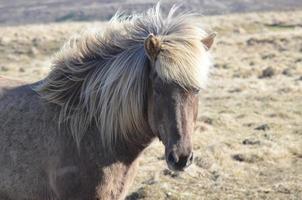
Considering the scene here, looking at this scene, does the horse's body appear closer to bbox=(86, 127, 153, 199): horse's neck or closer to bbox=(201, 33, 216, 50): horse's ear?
bbox=(86, 127, 153, 199): horse's neck

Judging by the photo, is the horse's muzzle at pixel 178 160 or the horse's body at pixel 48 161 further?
the horse's body at pixel 48 161

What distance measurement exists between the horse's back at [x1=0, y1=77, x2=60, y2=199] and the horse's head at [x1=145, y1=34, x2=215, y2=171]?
1004mm

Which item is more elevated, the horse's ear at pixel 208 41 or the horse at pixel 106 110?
the horse's ear at pixel 208 41

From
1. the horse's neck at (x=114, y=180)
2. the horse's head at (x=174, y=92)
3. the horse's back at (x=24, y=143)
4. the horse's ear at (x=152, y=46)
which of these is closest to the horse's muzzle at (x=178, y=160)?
the horse's head at (x=174, y=92)

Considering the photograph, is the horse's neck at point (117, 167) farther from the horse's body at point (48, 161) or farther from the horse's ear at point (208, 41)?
the horse's ear at point (208, 41)

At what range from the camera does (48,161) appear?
4.47m

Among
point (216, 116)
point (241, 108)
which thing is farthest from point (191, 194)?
point (241, 108)

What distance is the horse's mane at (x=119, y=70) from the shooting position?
4.17m

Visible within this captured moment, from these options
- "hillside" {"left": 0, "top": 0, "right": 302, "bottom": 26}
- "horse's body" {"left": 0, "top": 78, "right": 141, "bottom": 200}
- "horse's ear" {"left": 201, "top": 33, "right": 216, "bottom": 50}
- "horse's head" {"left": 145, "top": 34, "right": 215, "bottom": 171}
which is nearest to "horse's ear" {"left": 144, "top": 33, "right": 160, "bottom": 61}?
"horse's head" {"left": 145, "top": 34, "right": 215, "bottom": 171}

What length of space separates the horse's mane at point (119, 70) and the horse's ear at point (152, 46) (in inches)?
2.2

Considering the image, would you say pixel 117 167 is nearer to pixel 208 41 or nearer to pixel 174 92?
pixel 174 92

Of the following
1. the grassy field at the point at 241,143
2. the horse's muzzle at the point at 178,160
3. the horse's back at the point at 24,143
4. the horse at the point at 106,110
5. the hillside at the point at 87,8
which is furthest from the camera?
the hillside at the point at 87,8

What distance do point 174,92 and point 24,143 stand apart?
1.48m

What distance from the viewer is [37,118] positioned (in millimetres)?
4648
